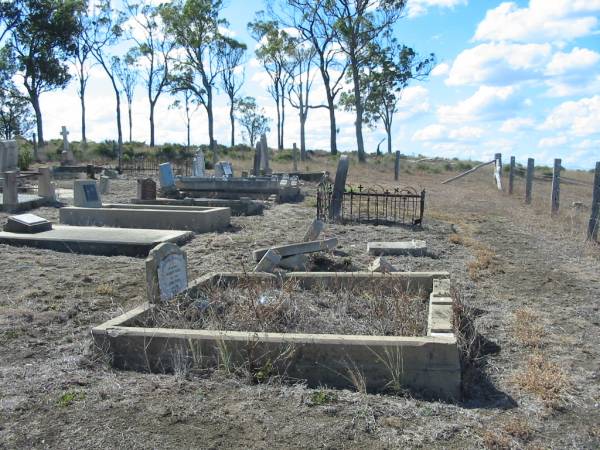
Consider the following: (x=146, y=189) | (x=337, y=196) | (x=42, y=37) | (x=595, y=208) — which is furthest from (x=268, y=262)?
(x=42, y=37)

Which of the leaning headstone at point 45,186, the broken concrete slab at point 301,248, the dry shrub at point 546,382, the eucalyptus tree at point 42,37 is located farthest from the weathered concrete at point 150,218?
the eucalyptus tree at point 42,37

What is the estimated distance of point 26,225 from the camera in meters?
9.84

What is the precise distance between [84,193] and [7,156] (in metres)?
5.79

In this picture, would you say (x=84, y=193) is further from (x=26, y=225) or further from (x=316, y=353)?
(x=316, y=353)

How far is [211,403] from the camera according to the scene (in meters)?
3.86

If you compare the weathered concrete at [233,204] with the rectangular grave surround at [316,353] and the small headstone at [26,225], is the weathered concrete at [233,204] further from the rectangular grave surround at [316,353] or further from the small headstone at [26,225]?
the rectangular grave surround at [316,353]

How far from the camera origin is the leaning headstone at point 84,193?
41.4ft

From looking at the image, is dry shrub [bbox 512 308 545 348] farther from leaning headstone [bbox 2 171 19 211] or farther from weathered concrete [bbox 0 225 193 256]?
leaning headstone [bbox 2 171 19 211]

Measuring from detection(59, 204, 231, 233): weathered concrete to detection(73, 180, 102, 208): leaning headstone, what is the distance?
2.95ft

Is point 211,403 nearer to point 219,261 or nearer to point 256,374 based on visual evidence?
point 256,374

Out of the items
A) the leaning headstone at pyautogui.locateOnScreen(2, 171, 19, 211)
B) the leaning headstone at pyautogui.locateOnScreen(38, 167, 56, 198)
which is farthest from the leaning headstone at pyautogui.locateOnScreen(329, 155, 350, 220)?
the leaning headstone at pyautogui.locateOnScreen(38, 167, 56, 198)

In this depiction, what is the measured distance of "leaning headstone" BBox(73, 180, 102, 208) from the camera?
1262cm

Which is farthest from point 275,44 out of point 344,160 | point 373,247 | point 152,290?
point 152,290

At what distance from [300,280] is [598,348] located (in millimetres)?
2796
